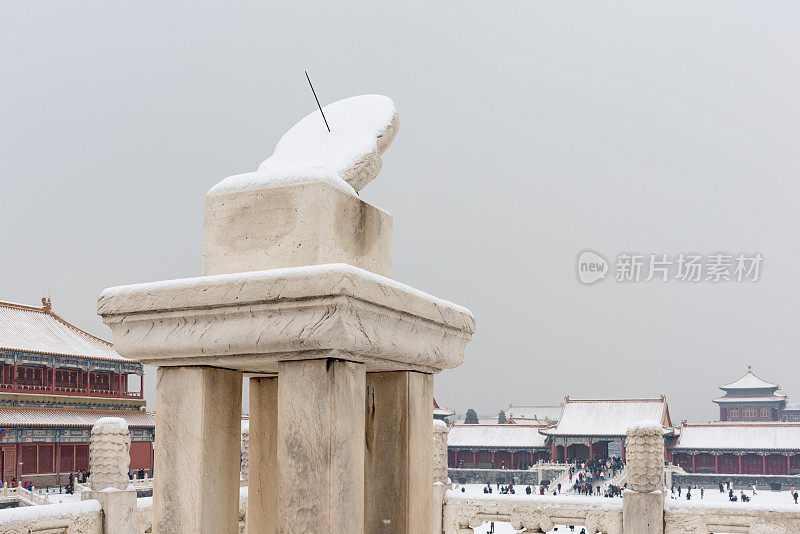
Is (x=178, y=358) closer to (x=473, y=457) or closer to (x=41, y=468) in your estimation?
(x=41, y=468)

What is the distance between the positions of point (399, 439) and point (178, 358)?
63cm

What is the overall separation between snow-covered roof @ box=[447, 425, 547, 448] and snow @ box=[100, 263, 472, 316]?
126 ft

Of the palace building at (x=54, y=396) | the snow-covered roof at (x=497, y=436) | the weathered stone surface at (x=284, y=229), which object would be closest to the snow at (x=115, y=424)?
the weathered stone surface at (x=284, y=229)

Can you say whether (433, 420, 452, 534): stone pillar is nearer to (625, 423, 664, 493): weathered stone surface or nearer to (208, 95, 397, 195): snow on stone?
(625, 423, 664, 493): weathered stone surface

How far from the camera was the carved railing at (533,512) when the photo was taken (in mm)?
8281

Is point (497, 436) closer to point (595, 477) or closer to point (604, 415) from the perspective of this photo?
point (604, 415)

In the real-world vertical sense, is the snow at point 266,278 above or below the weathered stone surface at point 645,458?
above

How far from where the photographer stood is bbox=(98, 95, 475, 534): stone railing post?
5.72 ft

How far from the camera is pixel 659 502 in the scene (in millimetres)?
8055

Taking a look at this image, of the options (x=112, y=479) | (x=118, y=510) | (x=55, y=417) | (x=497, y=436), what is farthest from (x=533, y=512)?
(x=497, y=436)

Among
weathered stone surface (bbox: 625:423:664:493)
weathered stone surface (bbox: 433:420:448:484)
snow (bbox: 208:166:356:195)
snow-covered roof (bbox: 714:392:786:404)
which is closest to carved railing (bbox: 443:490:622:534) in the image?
weathered stone surface (bbox: 433:420:448:484)

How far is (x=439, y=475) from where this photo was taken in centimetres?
914

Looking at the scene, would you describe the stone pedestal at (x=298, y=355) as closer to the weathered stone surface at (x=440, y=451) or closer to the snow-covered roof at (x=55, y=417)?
the weathered stone surface at (x=440, y=451)

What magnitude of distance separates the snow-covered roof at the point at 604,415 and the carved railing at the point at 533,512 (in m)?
30.0
